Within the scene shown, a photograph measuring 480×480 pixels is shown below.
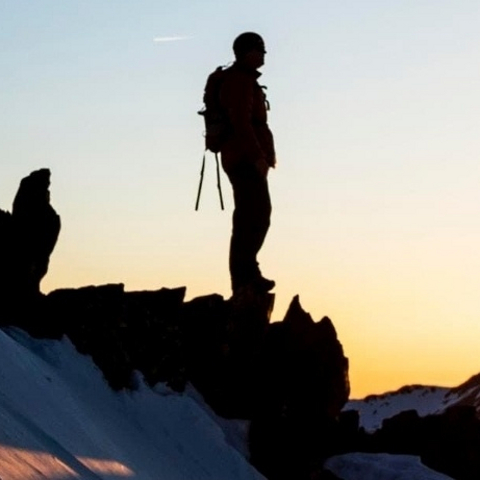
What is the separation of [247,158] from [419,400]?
74.3 metres

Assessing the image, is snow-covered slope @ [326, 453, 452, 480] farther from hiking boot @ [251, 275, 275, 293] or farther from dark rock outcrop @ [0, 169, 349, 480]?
hiking boot @ [251, 275, 275, 293]

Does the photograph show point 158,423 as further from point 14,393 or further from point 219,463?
point 14,393

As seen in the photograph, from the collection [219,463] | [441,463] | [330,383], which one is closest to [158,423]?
[219,463]

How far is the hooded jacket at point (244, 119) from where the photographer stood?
1664cm

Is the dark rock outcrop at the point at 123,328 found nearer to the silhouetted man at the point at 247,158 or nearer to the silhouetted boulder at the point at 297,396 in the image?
the silhouetted man at the point at 247,158

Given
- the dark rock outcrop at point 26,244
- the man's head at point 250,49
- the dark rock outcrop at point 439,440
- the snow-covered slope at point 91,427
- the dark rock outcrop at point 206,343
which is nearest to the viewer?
the snow-covered slope at point 91,427

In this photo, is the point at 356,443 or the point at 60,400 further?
the point at 356,443

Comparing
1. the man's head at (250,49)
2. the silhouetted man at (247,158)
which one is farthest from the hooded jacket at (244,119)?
the man's head at (250,49)

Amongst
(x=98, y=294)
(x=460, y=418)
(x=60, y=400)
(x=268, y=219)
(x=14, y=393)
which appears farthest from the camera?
(x=460, y=418)

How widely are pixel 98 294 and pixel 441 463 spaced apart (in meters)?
4.81

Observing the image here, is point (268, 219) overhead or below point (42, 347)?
overhead

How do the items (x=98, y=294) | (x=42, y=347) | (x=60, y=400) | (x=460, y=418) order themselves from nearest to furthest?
(x=60, y=400) → (x=42, y=347) → (x=98, y=294) → (x=460, y=418)

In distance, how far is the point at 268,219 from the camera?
1702 centimetres

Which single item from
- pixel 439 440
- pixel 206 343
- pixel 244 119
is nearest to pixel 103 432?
pixel 206 343
